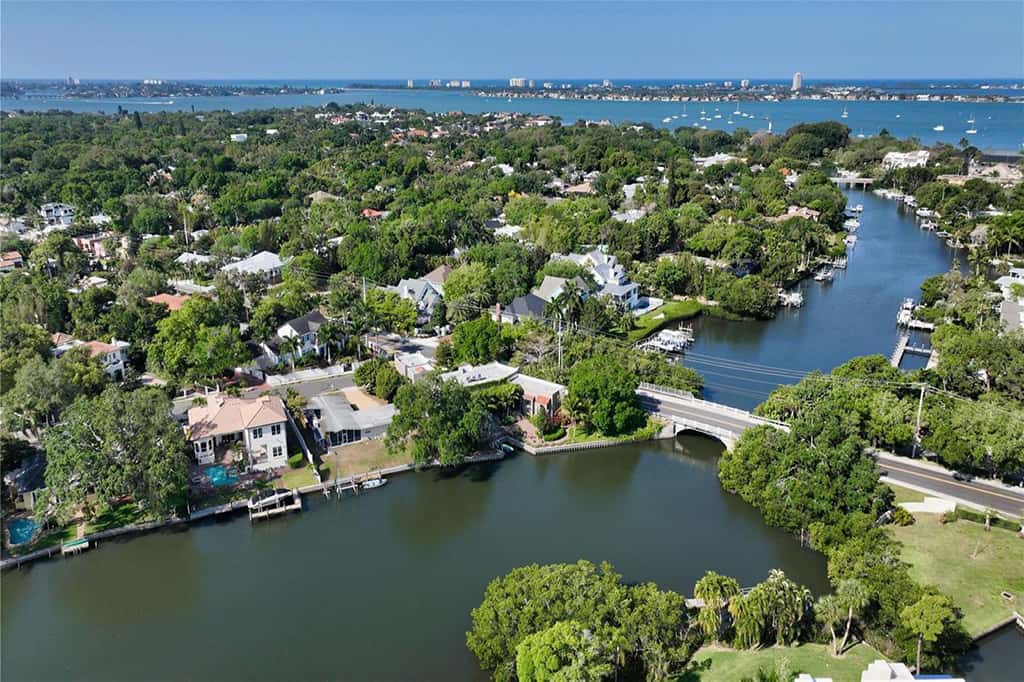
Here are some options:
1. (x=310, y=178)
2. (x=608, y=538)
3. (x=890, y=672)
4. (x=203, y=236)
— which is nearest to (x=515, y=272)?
(x=608, y=538)

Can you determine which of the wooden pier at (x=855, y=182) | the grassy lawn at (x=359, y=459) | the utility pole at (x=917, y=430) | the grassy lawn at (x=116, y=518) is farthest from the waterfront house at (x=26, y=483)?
the wooden pier at (x=855, y=182)

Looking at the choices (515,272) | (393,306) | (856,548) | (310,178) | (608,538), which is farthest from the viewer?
(310,178)

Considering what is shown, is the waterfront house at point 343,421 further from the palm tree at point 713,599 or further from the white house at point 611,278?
the white house at point 611,278

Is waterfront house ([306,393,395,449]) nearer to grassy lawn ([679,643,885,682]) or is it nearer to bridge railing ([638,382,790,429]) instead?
bridge railing ([638,382,790,429])

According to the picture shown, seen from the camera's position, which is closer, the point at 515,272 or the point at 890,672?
the point at 890,672

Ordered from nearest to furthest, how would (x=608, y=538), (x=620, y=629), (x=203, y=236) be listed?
(x=620, y=629)
(x=608, y=538)
(x=203, y=236)

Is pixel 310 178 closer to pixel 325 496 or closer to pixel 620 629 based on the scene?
pixel 325 496

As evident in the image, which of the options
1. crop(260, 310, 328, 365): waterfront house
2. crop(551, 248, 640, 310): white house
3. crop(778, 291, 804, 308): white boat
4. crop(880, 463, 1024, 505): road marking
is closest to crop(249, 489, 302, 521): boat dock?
crop(260, 310, 328, 365): waterfront house
